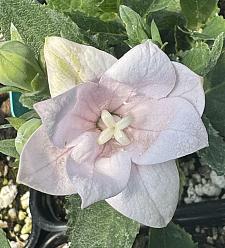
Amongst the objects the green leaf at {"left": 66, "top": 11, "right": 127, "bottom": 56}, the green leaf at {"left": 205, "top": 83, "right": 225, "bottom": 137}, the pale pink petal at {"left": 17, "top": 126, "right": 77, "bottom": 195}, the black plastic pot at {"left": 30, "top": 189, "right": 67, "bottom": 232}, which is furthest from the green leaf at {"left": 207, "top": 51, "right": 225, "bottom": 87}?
the black plastic pot at {"left": 30, "top": 189, "right": 67, "bottom": 232}

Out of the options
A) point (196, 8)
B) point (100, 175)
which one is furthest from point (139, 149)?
point (196, 8)

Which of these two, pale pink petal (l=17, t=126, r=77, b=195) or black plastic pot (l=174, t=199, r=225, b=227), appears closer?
pale pink petal (l=17, t=126, r=77, b=195)

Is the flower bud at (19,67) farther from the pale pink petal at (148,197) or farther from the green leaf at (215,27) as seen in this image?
the green leaf at (215,27)

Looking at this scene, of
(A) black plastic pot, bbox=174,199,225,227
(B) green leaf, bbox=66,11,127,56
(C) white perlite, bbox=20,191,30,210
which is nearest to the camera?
(B) green leaf, bbox=66,11,127,56

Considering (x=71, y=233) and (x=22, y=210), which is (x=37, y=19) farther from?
(x=22, y=210)

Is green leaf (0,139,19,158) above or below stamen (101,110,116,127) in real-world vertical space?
below

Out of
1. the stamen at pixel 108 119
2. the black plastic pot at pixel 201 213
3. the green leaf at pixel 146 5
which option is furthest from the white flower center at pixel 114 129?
the black plastic pot at pixel 201 213

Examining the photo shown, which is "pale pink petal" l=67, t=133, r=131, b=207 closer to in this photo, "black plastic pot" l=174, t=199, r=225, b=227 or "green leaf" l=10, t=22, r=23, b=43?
"green leaf" l=10, t=22, r=23, b=43
